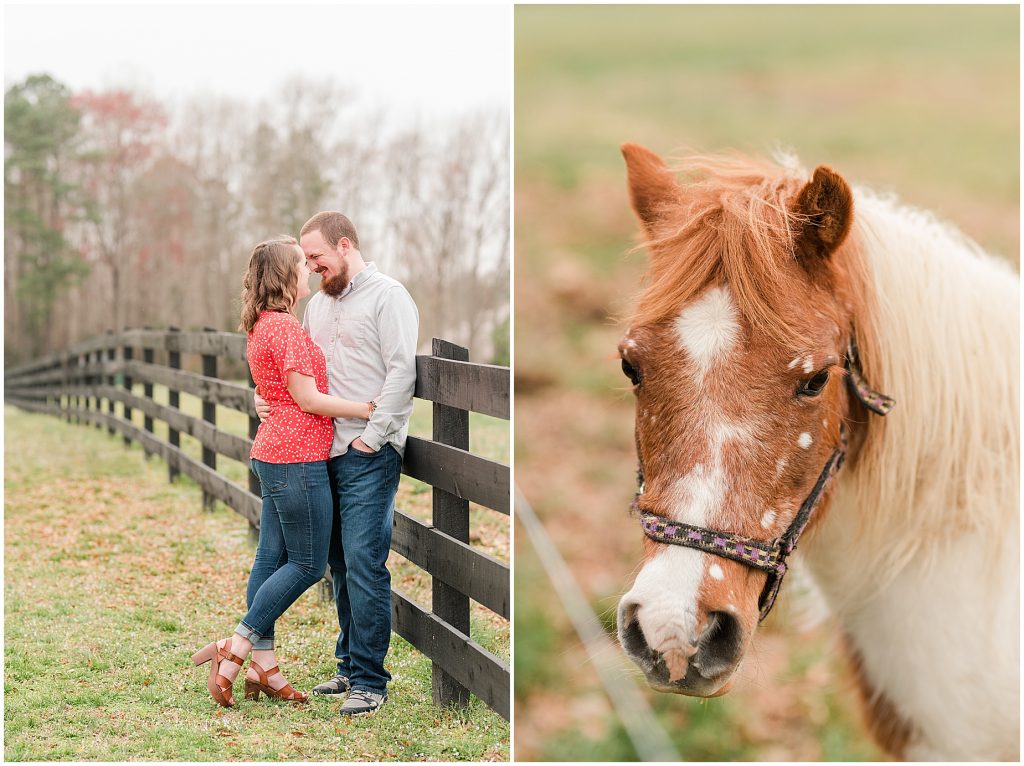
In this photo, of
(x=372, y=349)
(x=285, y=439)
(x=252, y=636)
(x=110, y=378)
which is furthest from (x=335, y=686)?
(x=110, y=378)

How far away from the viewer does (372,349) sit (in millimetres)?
2512

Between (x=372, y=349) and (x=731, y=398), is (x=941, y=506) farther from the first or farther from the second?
(x=372, y=349)

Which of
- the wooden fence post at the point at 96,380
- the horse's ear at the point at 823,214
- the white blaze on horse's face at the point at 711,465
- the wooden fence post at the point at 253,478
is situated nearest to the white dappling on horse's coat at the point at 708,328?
the white blaze on horse's face at the point at 711,465

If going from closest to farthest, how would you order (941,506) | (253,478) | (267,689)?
(941,506)
(267,689)
(253,478)

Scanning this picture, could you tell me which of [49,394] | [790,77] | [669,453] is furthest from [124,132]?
[790,77]

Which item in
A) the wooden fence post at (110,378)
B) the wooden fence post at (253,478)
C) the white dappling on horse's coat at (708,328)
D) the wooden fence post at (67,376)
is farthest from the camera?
the wooden fence post at (67,376)

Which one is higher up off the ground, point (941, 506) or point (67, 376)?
point (941, 506)

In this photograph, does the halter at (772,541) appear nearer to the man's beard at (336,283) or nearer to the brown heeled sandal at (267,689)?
the man's beard at (336,283)

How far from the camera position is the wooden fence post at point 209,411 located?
4.24 m

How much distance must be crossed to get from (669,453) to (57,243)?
24.2 ft

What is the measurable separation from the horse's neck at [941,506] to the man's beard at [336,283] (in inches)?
58.8

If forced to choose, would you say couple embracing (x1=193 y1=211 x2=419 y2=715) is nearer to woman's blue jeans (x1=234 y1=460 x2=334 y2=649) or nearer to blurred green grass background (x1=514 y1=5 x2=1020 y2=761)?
woman's blue jeans (x1=234 y1=460 x2=334 y2=649)

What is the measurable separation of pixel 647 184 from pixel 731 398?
0.72 metres

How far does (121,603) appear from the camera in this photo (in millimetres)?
3098
